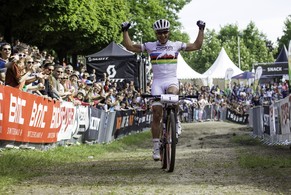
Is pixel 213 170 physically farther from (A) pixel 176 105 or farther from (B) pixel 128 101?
(B) pixel 128 101

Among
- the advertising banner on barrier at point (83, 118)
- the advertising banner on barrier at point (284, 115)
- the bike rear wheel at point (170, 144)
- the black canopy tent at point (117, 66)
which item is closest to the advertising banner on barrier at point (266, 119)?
the advertising banner on barrier at point (284, 115)

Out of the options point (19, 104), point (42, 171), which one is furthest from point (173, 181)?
point (19, 104)

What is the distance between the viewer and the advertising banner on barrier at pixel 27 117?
39.1 feet

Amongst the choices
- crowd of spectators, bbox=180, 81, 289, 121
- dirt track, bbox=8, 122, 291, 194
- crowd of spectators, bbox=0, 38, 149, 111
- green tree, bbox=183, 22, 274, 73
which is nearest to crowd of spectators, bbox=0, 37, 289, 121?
crowd of spectators, bbox=0, 38, 149, 111

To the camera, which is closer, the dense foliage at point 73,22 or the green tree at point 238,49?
the dense foliage at point 73,22

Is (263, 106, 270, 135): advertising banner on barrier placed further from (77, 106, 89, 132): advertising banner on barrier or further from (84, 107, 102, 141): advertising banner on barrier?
(77, 106, 89, 132): advertising banner on barrier

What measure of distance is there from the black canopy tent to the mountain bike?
20.2m

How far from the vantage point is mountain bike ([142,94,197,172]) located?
10.1 meters

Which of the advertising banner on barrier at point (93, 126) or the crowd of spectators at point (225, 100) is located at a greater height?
the crowd of spectators at point (225, 100)

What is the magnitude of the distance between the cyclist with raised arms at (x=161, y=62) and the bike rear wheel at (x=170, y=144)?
0.88ft

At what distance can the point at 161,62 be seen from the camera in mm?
10836

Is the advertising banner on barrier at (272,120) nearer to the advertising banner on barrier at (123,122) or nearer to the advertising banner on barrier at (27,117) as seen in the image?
the advertising banner on barrier at (123,122)

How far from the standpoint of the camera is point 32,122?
13.5 metres

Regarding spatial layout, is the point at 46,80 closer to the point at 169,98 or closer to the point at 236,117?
the point at 169,98
